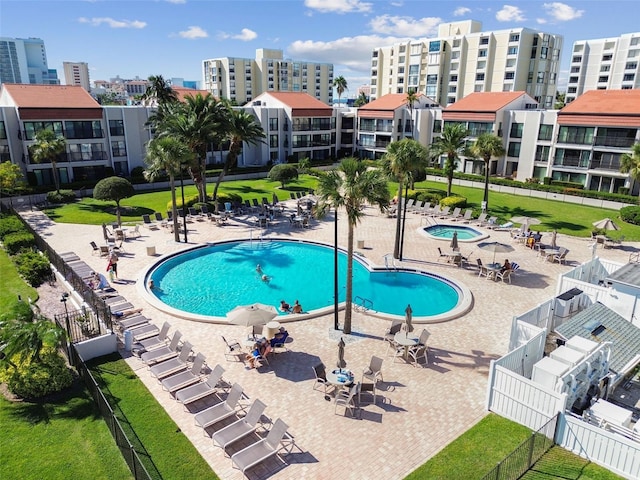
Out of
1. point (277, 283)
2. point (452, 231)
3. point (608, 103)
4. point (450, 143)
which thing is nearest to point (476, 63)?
point (608, 103)

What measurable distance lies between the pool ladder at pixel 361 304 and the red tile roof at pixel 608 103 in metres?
38.5

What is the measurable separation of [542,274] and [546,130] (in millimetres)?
32828

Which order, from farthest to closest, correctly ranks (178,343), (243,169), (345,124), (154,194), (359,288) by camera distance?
(345,124)
(243,169)
(154,194)
(359,288)
(178,343)

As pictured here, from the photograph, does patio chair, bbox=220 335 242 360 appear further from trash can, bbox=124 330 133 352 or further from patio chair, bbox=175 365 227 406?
trash can, bbox=124 330 133 352

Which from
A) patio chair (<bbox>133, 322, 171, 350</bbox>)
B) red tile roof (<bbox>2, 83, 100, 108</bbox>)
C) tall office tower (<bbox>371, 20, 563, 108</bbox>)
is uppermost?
tall office tower (<bbox>371, 20, 563, 108</bbox>)

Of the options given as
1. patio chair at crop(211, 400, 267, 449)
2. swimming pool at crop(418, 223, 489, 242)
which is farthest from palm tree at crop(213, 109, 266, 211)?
patio chair at crop(211, 400, 267, 449)

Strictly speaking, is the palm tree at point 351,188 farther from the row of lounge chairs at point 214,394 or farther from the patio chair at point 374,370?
the row of lounge chairs at point 214,394

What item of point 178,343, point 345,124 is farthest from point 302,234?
point 345,124

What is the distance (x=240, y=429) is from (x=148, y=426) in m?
2.77

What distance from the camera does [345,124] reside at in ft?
238

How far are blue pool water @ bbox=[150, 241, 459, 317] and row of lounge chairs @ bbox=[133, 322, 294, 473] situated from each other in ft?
15.8

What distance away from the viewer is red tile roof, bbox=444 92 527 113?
56000 mm

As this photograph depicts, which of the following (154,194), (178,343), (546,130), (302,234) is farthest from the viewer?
(546,130)

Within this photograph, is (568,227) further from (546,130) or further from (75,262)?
(75,262)
